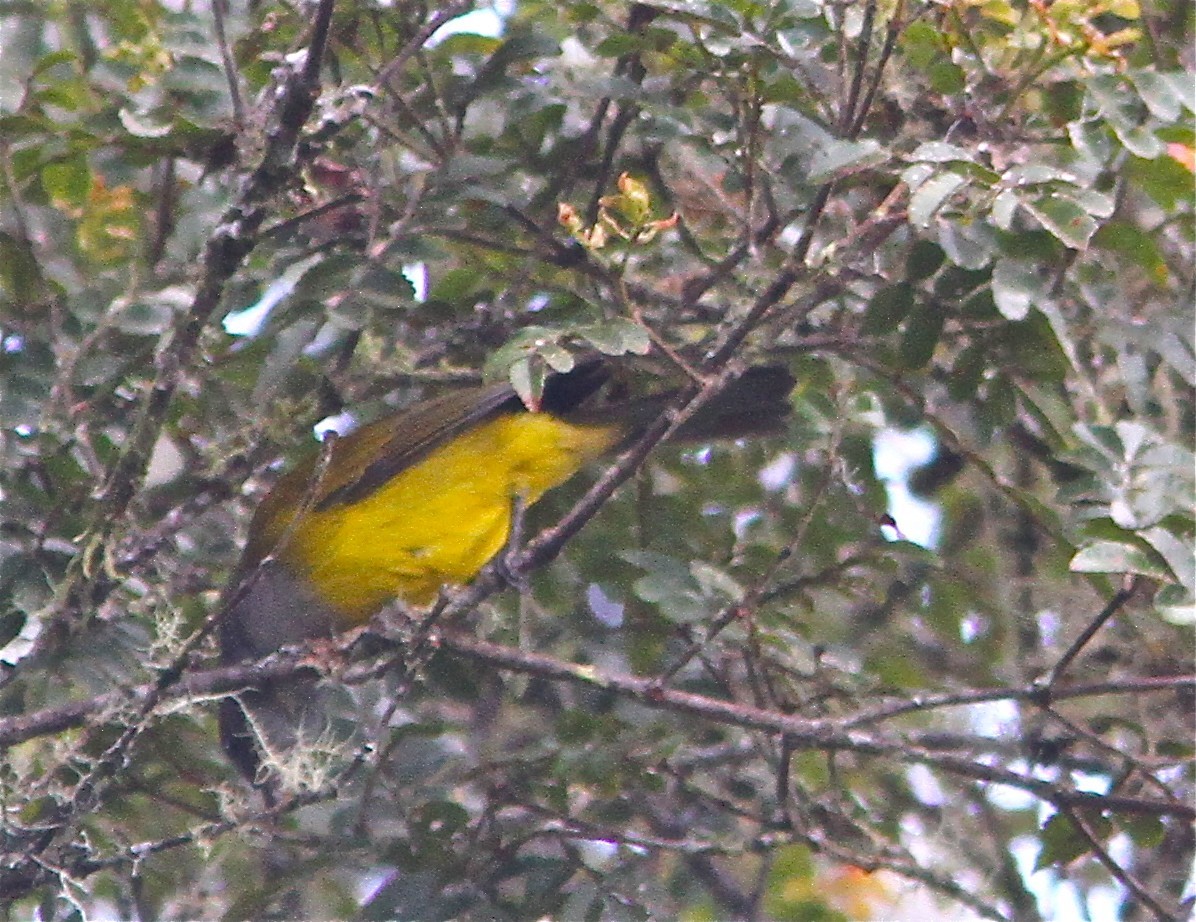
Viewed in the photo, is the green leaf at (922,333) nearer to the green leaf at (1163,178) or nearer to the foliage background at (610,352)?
the foliage background at (610,352)

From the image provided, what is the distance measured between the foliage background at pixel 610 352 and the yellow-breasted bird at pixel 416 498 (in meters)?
0.12

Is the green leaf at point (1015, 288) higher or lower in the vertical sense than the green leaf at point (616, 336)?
lower

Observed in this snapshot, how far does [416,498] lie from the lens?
153 inches

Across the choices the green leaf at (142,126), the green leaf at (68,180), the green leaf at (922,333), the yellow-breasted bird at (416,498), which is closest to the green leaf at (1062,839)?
the green leaf at (922,333)

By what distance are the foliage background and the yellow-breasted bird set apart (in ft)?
0.39

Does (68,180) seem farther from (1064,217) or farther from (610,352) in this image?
(1064,217)

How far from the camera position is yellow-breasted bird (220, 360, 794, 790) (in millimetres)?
3779

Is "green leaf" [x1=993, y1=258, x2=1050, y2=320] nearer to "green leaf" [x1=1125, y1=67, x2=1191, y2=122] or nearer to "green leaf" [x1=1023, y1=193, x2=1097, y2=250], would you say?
"green leaf" [x1=1023, y1=193, x2=1097, y2=250]

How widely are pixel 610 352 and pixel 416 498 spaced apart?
1.51 m

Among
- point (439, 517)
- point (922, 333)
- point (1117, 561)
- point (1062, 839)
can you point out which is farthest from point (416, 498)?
point (1117, 561)

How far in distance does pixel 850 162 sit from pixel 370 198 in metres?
0.94

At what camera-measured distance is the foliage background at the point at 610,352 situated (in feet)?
8.69

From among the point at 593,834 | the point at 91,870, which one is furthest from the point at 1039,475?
the point at 91,870

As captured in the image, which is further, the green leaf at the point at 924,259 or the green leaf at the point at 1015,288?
the green leaf at the point at 924,259
